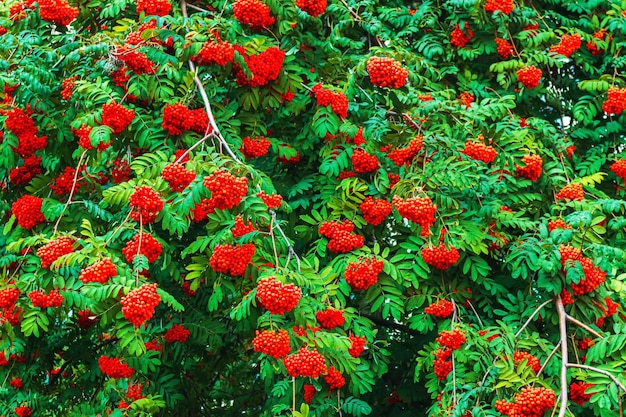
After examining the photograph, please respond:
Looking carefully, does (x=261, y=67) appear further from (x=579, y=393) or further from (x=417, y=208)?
(x=579, y=393)

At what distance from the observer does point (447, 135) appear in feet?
19.7

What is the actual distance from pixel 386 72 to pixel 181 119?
1.23 meters

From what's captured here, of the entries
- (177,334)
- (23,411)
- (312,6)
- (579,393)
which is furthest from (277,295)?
(23,411)

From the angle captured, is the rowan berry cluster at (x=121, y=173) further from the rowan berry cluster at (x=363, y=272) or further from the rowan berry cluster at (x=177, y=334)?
the rowan berry cluster at (x=363, y=272)

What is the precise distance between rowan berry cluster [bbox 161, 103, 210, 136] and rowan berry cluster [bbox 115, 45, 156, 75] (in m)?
0.31

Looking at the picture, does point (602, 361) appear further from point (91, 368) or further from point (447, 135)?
point (91, 368)

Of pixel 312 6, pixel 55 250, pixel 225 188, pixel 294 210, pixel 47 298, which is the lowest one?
pixel 294 210

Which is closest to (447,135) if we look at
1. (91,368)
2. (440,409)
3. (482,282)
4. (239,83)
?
(482,282)

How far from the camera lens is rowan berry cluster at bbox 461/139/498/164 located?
5.85 metres

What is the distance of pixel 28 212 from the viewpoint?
5.81 meters

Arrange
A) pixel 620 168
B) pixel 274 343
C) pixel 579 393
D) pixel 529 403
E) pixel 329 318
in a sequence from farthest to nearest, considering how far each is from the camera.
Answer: pixel 620 168, pixel 579 393, pixel 329 318, pixel 529 403, pixel 274 343

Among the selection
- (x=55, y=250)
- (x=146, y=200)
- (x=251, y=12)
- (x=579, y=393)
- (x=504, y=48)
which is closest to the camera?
(x=146, y=200)

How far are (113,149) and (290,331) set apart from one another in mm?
1912

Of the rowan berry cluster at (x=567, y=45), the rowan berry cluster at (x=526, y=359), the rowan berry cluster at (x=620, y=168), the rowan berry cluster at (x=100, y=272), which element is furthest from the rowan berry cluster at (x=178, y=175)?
the rowan berry cluster at (x=567, y=45)
